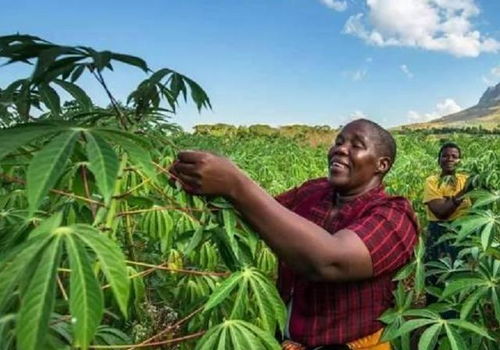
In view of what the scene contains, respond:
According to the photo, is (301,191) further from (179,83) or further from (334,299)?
(179,83)

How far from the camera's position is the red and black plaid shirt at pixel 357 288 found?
1.16m

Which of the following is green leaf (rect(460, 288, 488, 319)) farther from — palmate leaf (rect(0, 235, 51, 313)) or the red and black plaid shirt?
palmate leaf (rect(0, 235, 51, 313))

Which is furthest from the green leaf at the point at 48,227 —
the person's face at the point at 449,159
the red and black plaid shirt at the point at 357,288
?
the person's face at the point at 449,159

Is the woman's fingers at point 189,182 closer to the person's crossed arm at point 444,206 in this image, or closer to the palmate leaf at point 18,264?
the palmate leaf at point 18,264

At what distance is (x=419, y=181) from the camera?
20.8ft

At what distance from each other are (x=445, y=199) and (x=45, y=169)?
10.2 ft

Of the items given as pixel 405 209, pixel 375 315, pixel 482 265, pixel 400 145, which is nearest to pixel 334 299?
pixel 375 315

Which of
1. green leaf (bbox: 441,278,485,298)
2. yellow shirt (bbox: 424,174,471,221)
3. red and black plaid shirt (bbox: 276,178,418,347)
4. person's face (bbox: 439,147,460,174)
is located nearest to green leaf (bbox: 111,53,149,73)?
red and black plaid shirt (bbox: 276,178,418,347)

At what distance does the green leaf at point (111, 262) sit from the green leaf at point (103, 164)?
55 mm

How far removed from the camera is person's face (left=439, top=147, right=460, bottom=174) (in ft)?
11.8

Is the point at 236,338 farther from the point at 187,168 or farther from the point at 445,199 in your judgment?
the point at 445,199

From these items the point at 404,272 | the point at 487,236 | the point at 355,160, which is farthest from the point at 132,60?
the point at 487,236

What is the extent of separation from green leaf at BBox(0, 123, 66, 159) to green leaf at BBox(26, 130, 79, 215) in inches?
1.6

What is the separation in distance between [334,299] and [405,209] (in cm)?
22
